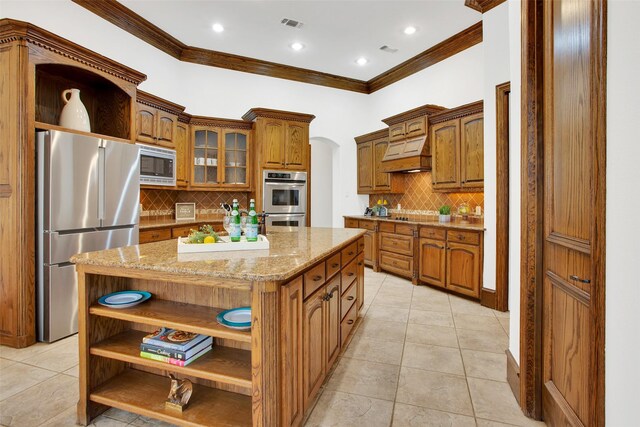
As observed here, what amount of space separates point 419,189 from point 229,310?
14.0 feet

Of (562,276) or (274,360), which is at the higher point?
(562,276)

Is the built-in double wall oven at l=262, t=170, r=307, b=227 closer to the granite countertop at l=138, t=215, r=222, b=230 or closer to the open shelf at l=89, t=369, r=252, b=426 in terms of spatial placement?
the granite countertop at l=138, t=215, r=222, b=230

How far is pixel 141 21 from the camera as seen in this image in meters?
4.18

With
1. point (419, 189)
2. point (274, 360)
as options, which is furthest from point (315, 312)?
point (419, 189)

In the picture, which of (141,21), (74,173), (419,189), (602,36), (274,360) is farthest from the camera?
(419,189)

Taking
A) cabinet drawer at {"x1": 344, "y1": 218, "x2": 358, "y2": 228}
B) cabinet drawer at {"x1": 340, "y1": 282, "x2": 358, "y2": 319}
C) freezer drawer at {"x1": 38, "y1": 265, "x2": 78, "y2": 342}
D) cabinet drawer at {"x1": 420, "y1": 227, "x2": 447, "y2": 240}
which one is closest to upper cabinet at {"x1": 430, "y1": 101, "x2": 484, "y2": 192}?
cabinet drawer at {"x1": 420, "y1": 227, "x2": 447, "y2": 240}

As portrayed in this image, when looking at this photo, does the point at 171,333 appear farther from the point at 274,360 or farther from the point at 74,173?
the point at 74,173

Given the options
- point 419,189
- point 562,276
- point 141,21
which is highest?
point 141,21

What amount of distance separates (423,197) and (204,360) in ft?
14.2

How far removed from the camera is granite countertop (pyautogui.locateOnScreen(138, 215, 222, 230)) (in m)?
3.90

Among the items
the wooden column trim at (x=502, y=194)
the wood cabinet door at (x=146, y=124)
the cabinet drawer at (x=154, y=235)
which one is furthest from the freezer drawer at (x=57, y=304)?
the wooden column trim at (x=502, y=194)

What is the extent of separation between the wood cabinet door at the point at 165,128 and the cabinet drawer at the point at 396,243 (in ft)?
11.2

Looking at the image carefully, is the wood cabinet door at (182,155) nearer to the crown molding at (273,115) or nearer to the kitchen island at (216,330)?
the crown molding at (273,115)

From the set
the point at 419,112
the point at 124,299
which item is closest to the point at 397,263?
the point at 419,112
